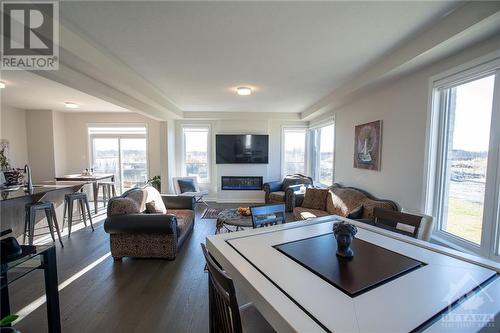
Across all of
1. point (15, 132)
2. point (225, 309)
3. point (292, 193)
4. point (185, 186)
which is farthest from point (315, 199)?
point (15, 132)

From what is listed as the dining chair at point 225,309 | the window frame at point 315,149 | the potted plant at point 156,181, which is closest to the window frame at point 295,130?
the window frame at point 315,149

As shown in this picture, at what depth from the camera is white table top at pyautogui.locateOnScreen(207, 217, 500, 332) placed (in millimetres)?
725

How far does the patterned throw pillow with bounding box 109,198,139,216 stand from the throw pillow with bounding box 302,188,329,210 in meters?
3.03

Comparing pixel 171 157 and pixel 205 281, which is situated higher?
pixel 171 157

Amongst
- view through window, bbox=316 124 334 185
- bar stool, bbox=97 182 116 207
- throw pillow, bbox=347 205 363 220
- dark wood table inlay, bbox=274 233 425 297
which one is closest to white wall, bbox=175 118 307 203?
view through window, bbox=316 124 334 185

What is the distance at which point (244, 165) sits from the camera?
247 inches

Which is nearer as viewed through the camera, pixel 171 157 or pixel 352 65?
pixel 352 65

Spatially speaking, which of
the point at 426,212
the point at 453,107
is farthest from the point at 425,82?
the point at 426,212

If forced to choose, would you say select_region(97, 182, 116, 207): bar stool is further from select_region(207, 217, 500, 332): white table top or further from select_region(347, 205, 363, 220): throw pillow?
select_region(347, 205, 363, 220): throw pillow

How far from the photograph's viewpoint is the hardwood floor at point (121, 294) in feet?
5.89

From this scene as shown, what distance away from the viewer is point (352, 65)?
9.16 ft

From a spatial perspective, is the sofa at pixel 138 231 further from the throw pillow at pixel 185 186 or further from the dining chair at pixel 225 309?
the throw pillow at pixel 185 186

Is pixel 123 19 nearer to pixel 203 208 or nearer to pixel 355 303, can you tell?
pixel 355 303

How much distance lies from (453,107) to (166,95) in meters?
4.45
